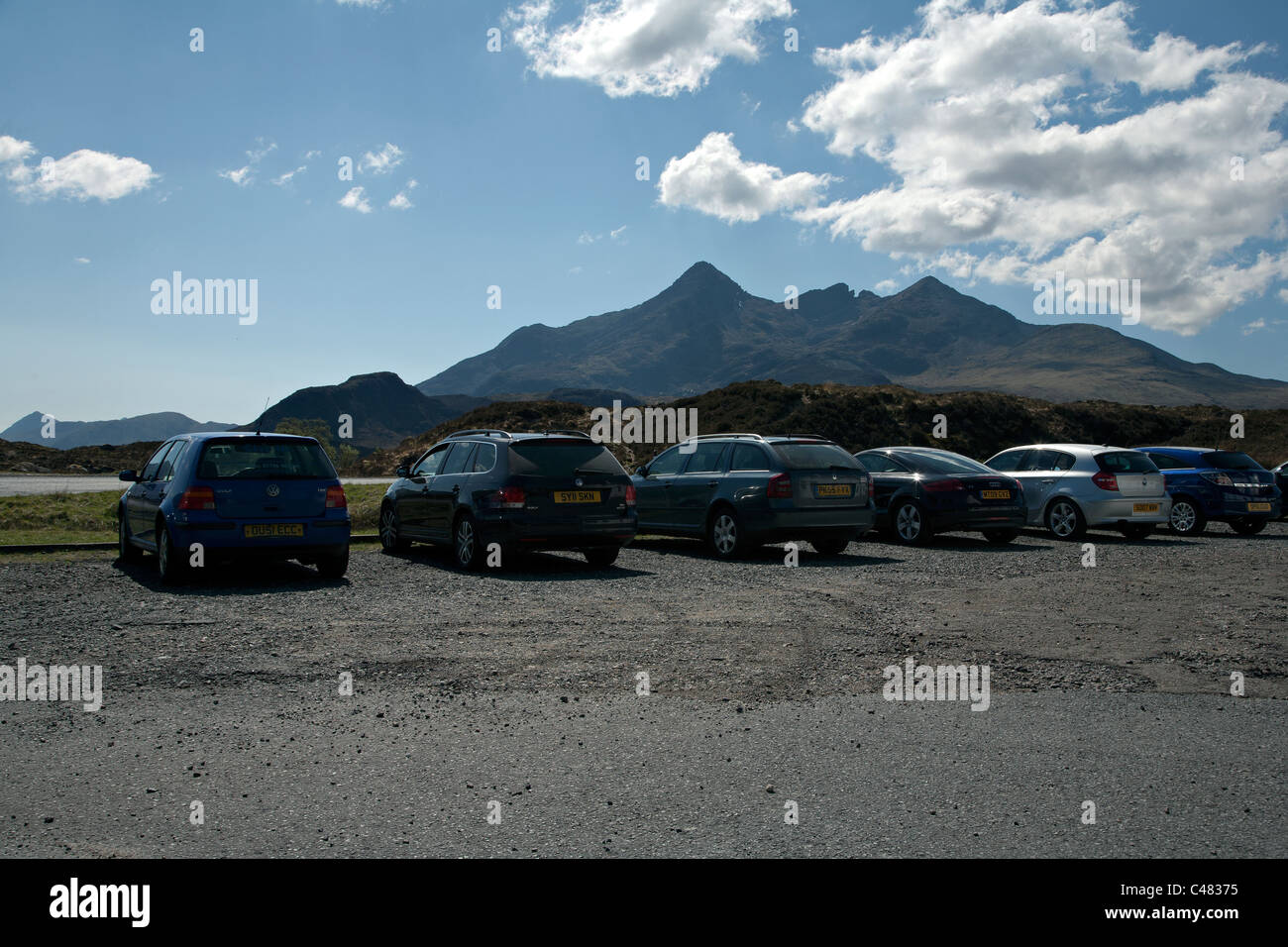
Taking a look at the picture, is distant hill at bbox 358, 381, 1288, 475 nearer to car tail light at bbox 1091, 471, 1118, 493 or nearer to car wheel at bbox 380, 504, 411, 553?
car tail light at bbox 1091, 471, 1118, 493

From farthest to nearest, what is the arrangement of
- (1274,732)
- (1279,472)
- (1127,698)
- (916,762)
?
(1279,472)
(1127,698)
(1274,732)
(916,762)

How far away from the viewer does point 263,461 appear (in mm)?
11180

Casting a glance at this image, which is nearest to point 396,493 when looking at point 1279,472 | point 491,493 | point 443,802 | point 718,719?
point 491,493

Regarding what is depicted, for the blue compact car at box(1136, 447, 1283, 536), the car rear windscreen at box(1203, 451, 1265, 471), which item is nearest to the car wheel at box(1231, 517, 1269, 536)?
the blue compact car at box(1136, 447, 1283, 536)

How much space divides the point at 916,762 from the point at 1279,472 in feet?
67.7

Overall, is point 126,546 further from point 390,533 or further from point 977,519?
point 977,519

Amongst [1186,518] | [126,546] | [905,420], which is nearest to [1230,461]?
[1186,518]

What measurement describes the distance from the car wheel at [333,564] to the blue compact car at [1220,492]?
46.5 feet

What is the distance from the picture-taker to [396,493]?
46.9ft

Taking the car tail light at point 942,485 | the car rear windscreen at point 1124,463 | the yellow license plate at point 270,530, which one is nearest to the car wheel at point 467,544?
the yellow license plate at point 270,530

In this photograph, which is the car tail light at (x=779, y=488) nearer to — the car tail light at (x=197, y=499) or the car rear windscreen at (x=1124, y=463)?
the car rear windscreen at (x=1124, y=463)

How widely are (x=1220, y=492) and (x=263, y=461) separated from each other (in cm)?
1631
